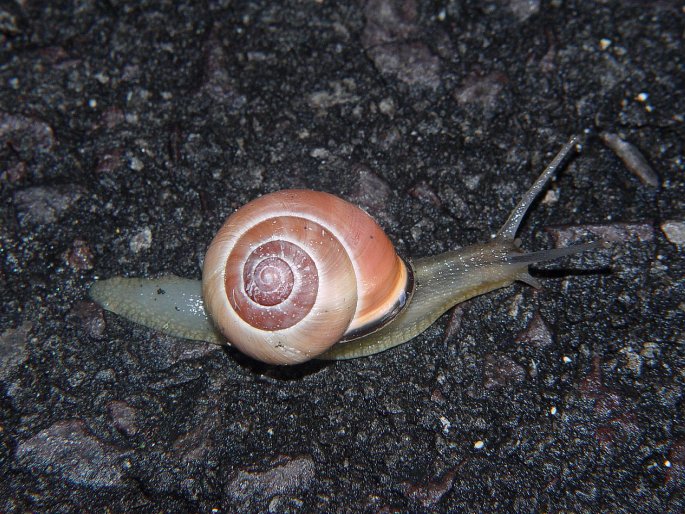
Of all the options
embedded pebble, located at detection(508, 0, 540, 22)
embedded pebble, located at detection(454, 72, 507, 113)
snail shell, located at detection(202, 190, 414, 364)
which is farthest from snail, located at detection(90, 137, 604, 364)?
embedded pebble, located at detection(508, 0, 540, 22)

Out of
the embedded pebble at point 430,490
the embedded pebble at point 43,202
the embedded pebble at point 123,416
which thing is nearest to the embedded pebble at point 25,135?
the embedded pebble at point 43,202

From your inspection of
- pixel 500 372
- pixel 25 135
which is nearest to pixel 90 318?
pixel 25 135

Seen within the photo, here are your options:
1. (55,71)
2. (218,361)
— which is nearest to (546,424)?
(218,361)

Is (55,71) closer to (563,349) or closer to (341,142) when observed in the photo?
(341,142)

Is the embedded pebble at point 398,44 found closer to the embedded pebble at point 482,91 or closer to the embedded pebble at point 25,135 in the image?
the embedded pebble at point 482,91

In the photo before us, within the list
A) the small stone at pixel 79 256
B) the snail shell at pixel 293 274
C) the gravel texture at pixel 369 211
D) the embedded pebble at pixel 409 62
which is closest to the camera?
the snail shell at pixel 293 274

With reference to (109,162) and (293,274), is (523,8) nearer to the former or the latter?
(293,274)

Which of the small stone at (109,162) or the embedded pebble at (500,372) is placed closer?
the embedded pebble at (500,372)

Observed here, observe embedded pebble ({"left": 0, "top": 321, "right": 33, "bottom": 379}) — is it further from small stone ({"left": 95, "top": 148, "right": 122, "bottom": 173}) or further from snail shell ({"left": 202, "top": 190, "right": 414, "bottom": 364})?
snail shell ({"left": 202, "top": 190, "right": 414, "bottom": 364})
